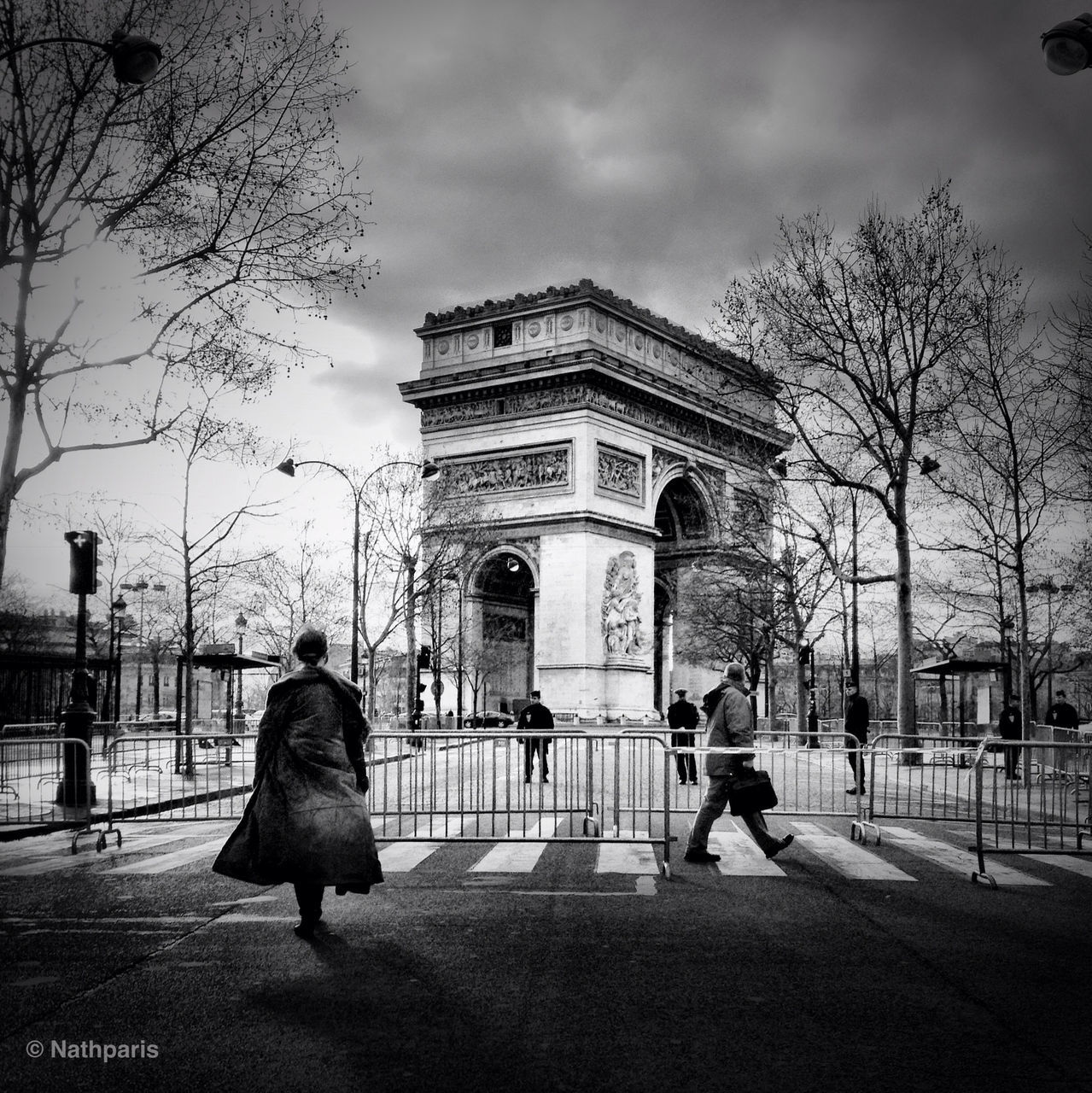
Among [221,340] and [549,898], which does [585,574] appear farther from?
[549,898]

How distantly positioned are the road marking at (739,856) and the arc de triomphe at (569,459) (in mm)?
29460

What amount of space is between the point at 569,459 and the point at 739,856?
34115 millimetres

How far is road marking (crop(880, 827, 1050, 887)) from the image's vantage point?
33.0 feet

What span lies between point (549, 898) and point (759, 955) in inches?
88.4

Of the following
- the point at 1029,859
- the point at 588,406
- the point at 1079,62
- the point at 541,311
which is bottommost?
the point at 1029,859

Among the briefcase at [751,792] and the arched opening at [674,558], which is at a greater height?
the arched opening at [674,558]

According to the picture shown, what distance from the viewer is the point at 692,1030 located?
17.0 feet

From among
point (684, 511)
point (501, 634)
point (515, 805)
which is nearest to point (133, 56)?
point (515, 805)

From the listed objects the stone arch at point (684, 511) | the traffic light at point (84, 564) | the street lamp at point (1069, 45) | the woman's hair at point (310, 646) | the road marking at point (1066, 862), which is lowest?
the road marking at point (1066, 862)

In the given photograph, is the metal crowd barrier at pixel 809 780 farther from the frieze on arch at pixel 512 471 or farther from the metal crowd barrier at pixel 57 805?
the frieze on arch at pixel 512 471

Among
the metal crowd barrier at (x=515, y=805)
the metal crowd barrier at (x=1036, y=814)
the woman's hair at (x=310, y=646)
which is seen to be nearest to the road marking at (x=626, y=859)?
the metal crowd barrier at (x=515, y=805)

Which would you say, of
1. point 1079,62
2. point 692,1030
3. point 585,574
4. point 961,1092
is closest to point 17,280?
point 1079,62

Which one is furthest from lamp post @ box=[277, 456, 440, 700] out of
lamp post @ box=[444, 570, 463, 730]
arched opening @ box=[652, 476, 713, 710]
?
arched opening @ box=[652, 476, 713, 710]

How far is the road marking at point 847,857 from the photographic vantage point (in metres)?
10.00
